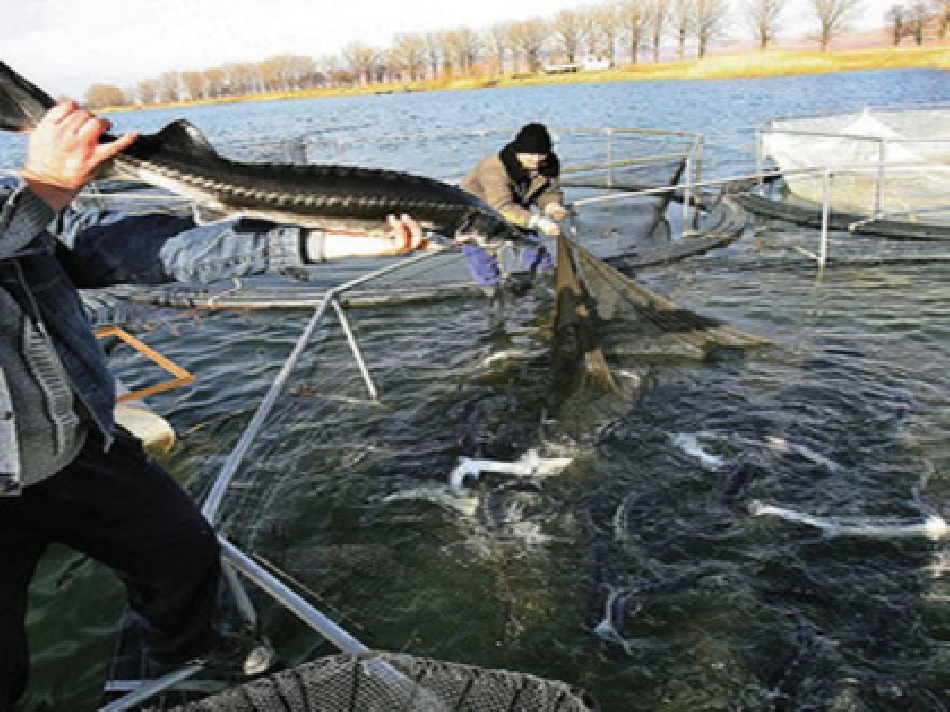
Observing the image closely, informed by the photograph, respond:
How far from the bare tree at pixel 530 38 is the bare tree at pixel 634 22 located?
41.4 feet

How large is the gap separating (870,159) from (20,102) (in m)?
14.3

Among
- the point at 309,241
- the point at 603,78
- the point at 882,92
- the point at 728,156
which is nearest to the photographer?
the point at 309,241

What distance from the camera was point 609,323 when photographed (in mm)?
5879

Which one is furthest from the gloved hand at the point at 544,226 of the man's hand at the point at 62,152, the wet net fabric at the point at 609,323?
the man's hand at the point at 62,152

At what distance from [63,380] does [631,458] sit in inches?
154

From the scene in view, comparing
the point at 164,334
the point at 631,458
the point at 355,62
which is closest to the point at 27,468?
the point at 631,458

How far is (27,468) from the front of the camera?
1952 millimetres

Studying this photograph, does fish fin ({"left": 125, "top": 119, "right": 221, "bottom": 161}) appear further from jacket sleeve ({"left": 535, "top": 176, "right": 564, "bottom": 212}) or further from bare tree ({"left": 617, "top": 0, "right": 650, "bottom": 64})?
bare tree ({"left": 617, "top": 0, "right": 650, "bottom": 64})

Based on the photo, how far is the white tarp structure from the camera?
40.7 feet

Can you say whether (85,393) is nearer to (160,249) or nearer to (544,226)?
(160,249)

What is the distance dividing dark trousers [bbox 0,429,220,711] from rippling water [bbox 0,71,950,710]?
3.54 feet

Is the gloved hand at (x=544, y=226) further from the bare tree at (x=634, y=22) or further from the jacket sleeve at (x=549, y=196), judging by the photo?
the bare tree at (x=634, y=22)

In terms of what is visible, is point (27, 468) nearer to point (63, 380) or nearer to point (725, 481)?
point (63, 380)

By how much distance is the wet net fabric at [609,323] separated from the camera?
5.77m
